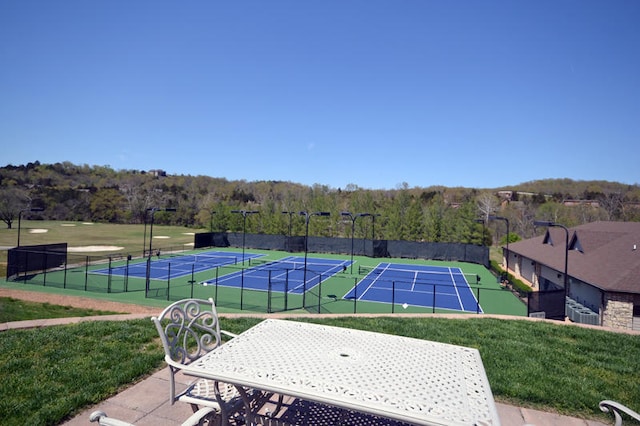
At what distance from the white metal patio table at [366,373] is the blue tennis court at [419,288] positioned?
1270cm

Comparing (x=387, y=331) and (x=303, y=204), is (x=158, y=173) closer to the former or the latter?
(x=303, y=204)

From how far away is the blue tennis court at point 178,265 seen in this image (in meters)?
28.4

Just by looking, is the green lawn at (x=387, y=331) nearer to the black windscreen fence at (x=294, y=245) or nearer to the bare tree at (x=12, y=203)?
the black windscreen fence at (x=294, y=245)

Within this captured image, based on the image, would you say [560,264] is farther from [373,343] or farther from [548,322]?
[373,343]

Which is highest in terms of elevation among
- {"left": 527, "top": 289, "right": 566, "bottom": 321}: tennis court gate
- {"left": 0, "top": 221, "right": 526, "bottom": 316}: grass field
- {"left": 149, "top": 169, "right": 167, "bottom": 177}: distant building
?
{"left": 149, "top": 169, "right": 167, "bottom": 177}: distant building

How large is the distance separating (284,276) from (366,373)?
1061 inches

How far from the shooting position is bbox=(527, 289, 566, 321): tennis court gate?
15805 millimetres

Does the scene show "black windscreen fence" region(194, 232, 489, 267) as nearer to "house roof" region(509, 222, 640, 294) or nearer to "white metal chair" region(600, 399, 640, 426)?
"house roof" region(509, 222, 640, 294)

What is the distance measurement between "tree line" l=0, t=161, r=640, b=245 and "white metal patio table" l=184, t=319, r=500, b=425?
2312 centimetres

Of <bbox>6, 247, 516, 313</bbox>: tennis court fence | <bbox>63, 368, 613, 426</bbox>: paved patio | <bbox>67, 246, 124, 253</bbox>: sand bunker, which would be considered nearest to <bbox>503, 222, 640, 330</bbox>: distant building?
<bbox>6, 247, 516, 313</bbox>: tennis court fence

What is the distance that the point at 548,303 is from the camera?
15977mm

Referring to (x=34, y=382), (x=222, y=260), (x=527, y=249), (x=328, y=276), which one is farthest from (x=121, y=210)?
(x=34, y=382)

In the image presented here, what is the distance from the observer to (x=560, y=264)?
22.3 meters

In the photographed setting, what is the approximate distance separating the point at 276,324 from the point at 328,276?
26102mm
